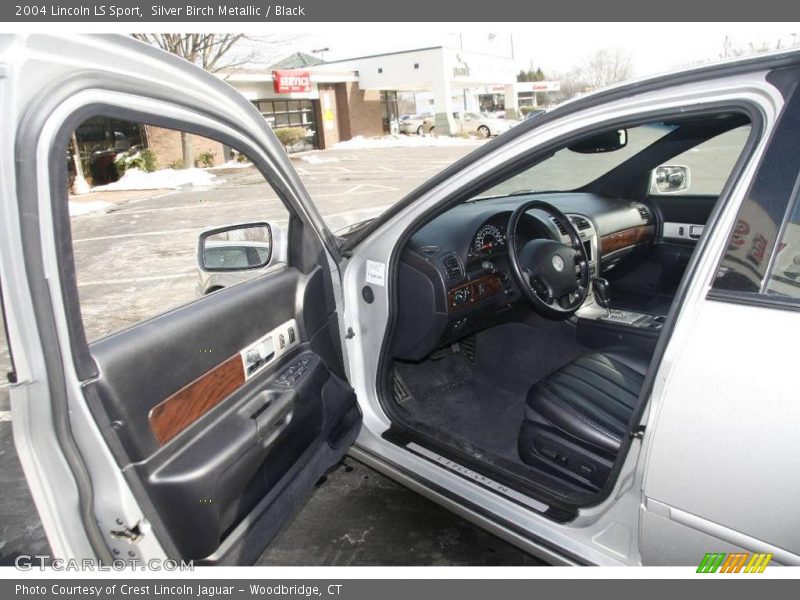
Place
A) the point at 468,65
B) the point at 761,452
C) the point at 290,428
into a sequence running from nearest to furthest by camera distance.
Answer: the point at 761,452 → the point at 290,428 → the point at 468,65

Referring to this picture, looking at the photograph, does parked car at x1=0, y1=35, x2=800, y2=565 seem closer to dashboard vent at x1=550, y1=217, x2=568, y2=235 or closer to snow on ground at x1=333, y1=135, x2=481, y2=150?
dashboard vent at x1=550, y1=217, x2=568, y2=235

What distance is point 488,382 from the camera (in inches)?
133

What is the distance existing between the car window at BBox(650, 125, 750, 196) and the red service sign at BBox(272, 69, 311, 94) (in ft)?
84.0

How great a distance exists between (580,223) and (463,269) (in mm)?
1151

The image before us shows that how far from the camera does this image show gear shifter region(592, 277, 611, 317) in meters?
3.58

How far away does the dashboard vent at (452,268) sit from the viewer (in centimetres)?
260

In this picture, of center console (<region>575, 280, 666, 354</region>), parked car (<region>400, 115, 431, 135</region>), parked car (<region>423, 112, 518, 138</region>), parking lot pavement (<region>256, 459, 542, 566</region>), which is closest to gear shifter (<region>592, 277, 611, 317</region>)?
center console (<region>575, 280, 666, 354</region>)

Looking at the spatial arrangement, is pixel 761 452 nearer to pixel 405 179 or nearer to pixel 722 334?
pixel 722 334

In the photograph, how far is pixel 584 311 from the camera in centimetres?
358

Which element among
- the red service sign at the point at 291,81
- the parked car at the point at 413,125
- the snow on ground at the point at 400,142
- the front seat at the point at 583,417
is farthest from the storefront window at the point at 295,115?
the front seat at the point at 583,417

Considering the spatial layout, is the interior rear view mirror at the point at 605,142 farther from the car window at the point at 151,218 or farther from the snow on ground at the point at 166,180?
the snow on ground at the point at 166,180

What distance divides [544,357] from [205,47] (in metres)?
Answer: 21.0

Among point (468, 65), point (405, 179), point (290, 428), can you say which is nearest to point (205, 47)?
point (405, 179)

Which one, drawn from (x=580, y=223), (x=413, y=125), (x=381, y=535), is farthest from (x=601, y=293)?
(x=413, y=125)
